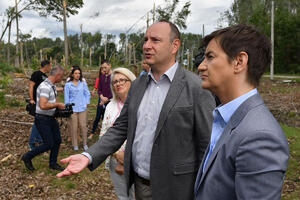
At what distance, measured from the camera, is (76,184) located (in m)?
4.86

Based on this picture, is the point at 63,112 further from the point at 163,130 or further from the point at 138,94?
the point at 163,130

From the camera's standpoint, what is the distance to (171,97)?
2086mm

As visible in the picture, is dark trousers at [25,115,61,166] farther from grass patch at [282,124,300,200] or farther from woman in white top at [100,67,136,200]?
grass patch at [282,124,300,200]

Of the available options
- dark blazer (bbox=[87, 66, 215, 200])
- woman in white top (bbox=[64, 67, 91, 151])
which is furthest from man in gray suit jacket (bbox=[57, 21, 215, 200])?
woman in white top (bbox=[64, 67, 91, 151])

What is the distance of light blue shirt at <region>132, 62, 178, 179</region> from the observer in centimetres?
220

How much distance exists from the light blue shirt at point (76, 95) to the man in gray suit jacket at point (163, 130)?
4084 mm

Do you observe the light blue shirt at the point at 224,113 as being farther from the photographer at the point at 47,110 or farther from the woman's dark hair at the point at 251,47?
the photographer at the point at 47,110

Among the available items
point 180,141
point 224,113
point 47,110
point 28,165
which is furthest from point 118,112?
point 28,165

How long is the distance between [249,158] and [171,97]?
43.2 inches

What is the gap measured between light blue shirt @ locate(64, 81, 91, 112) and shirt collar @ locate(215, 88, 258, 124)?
5268mm

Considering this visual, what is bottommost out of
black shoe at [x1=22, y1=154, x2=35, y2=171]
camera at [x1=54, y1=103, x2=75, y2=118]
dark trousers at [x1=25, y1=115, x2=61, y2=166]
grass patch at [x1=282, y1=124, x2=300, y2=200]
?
grass patch at [x1=282, y1=124, x2=300, y2=200]

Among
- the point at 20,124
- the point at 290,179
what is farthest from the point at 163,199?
the point at 20,124

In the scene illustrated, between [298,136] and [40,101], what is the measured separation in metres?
6.04

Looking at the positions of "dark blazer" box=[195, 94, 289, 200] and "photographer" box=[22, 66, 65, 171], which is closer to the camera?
"dark blazer" box=[195, 94, 289, 200]
